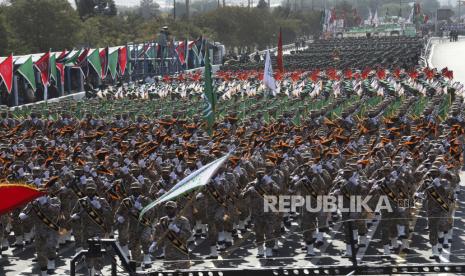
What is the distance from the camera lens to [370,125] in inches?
1046

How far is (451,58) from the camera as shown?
80.8m

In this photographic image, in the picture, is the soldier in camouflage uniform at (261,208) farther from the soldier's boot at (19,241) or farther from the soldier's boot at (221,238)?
the soldier's boot at (19,241)

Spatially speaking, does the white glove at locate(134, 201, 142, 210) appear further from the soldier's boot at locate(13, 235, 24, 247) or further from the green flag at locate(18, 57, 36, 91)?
the green flag at locate(18, 57, 36, 91)

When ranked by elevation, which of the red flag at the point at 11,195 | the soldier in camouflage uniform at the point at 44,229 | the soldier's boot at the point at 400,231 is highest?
the red flag at the point at 11,195

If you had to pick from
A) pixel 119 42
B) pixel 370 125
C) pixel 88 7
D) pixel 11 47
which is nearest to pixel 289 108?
pixel 370 125

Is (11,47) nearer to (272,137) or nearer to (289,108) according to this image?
(289,108)

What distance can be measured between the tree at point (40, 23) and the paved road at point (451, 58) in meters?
24.0

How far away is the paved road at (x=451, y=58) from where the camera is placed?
215ft

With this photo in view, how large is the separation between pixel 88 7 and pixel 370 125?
7073 cm

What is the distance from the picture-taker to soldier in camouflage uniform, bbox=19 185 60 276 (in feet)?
51.1

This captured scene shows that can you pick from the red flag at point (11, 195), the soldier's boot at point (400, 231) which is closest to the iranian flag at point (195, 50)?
the soldier's boot at point (400, 231)

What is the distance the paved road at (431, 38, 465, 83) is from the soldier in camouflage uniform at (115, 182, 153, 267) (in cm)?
4358

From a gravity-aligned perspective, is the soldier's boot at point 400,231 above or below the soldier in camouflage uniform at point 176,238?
below

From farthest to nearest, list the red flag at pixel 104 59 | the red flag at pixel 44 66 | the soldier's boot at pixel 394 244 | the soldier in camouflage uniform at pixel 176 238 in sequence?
the red flag at pixel 104 59 < the red flag at pixel 44 66 < the soldier's boot at pixel 394 244 < the soldier in camouflage uniform at pixel 176 238
